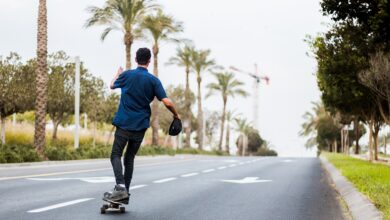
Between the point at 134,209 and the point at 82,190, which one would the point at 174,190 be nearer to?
the point at 82,190

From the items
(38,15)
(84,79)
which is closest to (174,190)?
(38,15)

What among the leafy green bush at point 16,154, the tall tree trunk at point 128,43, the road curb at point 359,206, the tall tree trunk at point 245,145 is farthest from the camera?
the tall tree trunk at point 245,145

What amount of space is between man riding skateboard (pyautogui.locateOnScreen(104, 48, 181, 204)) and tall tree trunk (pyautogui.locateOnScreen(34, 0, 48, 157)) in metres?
20.5

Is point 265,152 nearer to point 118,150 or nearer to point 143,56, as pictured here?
point 143,56

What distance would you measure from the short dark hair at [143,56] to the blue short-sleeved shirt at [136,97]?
0.09m

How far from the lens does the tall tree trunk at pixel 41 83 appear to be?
27.9 metres

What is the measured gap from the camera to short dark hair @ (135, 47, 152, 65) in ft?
26.3

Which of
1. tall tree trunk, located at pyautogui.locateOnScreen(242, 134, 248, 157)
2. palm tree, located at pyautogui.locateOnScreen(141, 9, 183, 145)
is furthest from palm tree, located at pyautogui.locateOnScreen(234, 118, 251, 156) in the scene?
palm tree, located at pyautogui.locateOnScreen(141, 9, 183, 145)

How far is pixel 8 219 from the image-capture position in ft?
23.4

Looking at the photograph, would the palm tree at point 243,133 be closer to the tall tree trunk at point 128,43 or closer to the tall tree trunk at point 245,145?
the tall tree trunk at point 245,145

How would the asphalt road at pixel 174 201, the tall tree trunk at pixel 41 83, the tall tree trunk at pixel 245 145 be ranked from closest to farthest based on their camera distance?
the asphalt road at pixel 174 201 < the tall tree trunk at pixel 41 83 < the tall tree trunk at pixel 245 145

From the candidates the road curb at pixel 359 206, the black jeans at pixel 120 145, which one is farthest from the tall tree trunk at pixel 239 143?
the black jeans at pixel 120 145

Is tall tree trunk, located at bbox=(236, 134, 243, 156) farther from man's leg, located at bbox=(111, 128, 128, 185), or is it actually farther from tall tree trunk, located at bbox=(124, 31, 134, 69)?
man's leg, located at bbox=(111, 128, 128, 185)

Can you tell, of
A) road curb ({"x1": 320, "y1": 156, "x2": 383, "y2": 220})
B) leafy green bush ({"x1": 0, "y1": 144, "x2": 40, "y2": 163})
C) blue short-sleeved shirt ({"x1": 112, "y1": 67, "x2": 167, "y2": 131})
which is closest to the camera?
road curb ({"x1": 320, "y1": 156, "x2": 383, "y2": 220})
